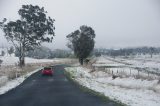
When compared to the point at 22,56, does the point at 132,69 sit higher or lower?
lower

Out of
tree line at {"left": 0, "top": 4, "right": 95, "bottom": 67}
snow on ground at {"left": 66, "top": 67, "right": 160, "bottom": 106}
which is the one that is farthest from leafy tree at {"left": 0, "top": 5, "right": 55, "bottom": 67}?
snow on ground at {"left": 66, "top": 67, "right": 160, "bottom": 106}

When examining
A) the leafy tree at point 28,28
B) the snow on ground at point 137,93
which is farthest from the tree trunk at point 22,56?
the snow on ground at point 137,93

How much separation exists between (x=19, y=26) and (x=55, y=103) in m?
52.8

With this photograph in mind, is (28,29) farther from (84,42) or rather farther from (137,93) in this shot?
(137,93)

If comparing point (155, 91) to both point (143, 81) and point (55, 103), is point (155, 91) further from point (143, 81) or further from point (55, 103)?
point (55, 103)

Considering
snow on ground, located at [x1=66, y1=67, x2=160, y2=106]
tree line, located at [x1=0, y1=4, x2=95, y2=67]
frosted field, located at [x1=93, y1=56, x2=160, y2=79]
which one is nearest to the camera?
snow on ground, located at [x1=66, y1=67, x2=160, y2=106]

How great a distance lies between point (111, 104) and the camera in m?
16.7

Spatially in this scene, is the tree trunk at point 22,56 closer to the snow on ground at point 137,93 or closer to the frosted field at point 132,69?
the frosted field at point 132,69

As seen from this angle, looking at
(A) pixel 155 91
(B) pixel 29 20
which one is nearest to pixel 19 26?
(B) pixel 29 20

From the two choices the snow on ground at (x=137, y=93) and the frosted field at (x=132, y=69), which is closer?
the snow on ground at (x=137, y=93)

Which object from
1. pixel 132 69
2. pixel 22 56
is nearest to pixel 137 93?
pixel 132 69

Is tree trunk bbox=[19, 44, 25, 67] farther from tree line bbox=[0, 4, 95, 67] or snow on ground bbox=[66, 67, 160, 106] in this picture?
snow on ground bbox=[66, 67, 160, 106]

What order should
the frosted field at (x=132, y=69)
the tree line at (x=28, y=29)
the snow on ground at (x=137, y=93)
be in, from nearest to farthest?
the snow on ground at (x=137, y=93), the frosted field at (x=132, y=69), the tree line at (x=28, y=29)

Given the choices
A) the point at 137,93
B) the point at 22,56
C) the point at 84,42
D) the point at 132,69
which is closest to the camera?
the point at 137,93
